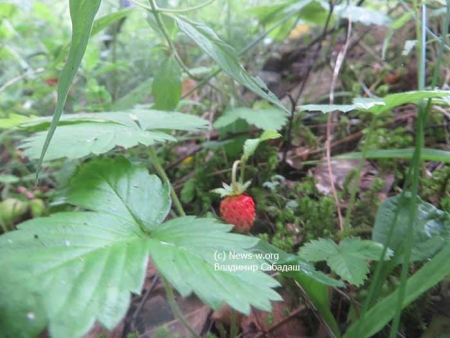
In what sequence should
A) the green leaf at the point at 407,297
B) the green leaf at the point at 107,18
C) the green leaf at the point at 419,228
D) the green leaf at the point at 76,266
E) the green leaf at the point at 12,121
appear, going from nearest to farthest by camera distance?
the green leaf at the point at 76,266 → the green leaf at the point at 407,297 → the green leaf at the point at 419,228 → the green leaf at the point at 12,121 → the green leaf at the point at 107,18

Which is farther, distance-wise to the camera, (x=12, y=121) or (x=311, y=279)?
(x=12, y=121)

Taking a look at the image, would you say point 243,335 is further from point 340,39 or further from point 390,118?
point 340,39

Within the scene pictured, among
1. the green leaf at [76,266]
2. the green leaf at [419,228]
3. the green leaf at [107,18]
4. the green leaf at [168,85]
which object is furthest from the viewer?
the green leaf at [168,85]

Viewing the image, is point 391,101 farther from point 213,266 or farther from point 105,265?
point 105,265

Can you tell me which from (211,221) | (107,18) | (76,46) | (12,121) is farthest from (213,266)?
(107,18)

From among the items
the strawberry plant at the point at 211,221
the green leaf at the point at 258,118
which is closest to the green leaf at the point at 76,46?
the strawberry plant at the point at 211,221

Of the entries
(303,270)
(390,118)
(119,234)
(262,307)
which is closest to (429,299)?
(303,270)

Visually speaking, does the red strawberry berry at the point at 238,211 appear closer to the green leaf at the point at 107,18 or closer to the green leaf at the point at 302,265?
the green leaf at the point at 302,265

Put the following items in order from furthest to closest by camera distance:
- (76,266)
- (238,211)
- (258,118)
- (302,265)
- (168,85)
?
1. (258,118)
2. (168,85)
3. (238,211)
4. (302,265)
5. (76,266)
